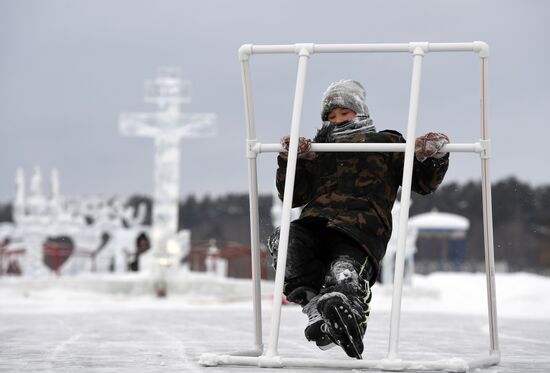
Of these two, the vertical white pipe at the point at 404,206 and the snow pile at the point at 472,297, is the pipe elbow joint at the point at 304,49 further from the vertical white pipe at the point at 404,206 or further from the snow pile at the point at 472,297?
the snow pile at the point at 472,297

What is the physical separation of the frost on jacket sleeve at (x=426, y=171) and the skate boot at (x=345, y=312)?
59 centimetres

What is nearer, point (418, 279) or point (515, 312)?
point (515, 312)

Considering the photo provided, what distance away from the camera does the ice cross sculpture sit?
26.7 meters

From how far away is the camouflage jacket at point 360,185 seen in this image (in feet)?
14.8

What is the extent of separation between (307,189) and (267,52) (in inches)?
25.7

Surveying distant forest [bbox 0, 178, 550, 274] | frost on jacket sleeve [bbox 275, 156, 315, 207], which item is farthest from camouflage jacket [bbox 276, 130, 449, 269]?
distant forest [bbox 0, 178, 550, 274]

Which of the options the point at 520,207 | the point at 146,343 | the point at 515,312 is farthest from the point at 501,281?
the point at 520,207

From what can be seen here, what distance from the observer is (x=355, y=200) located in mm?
4539

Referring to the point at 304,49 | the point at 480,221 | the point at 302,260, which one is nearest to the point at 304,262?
the point at 302,260

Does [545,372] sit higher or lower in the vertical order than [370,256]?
lower

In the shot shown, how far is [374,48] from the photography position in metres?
4.34

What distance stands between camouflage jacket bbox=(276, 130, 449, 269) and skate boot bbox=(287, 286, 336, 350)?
1.03 ft

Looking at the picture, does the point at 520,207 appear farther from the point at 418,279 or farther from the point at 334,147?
the point at 334,147

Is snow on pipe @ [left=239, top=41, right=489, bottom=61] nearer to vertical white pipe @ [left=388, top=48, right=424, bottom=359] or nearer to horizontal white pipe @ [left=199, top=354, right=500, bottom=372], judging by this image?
vertical white pipe @ [left=388, top=48, right=424, bottom=359]
